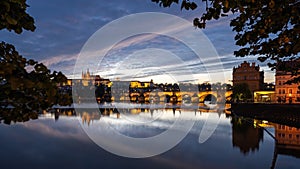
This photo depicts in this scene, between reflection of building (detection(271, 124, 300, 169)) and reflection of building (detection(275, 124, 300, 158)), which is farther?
reflection of building (detection(275, 124, 300, 158))

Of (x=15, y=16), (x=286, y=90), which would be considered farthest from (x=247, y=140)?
(x=286, y=90)

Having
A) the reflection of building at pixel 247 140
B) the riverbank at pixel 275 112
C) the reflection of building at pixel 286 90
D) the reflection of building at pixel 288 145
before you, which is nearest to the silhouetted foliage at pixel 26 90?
the reflection of building at pixel 288 145

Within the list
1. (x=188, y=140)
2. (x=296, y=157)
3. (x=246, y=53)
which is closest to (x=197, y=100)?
(x=188, y=140)

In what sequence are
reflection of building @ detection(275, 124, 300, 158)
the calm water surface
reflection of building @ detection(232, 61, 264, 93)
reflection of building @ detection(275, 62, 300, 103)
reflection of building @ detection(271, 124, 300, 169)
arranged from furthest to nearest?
reflection of building @ detection(232, 61, 264, 93) → reflection of building @ detection(275, 62, 300, 103) → reflection of building @ detection(275, 124, 300, 158) → reflection of building @ detection(271, 124, 300, 169) → the calm water surface

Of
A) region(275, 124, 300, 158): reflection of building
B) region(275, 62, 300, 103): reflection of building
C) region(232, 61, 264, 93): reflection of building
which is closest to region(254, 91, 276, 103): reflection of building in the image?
region(275, 62, 300, 103): reflection of building

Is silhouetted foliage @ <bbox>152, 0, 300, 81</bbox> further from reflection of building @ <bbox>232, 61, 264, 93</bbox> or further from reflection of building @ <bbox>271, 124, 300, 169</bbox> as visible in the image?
reflection of building @ <bbox>232, 61, 264, 93</bbox>

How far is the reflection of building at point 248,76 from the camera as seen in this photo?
12588 cm

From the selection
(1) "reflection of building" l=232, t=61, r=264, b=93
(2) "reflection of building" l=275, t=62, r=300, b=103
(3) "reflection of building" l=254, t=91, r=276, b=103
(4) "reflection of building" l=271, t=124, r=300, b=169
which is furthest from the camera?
(1) "reflection of building" l=232, t=61, r=264, b=93

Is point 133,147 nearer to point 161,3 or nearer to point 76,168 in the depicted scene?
point 76,168

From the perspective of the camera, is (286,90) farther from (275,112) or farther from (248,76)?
(275,112)

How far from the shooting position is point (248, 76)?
129 metres

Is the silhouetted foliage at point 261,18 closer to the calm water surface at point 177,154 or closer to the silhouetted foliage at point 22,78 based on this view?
the silhouetted foliage at point 22,78

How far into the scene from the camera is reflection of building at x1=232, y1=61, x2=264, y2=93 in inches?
4956

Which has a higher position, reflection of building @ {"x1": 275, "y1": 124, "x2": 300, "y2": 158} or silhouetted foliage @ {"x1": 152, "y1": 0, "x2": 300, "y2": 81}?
silhouetted foliage @ {"x1": 152, "y1": 0, "x2": 300, "y2": 81}
